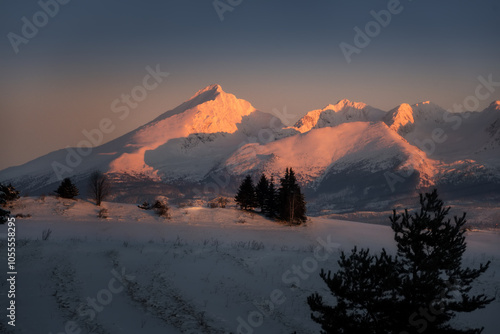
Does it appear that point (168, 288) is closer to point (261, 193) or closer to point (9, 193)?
point (9, 193)

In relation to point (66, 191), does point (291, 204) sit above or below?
below

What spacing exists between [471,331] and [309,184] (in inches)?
6874

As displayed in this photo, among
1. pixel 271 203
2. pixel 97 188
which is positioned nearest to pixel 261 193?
pixel 271 203

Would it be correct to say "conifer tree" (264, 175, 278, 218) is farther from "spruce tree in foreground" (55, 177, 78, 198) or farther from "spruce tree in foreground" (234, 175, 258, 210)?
"spruce tree in foreground" (55, 177, 78, 198)

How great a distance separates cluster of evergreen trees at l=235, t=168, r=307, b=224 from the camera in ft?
141

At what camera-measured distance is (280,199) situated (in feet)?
146

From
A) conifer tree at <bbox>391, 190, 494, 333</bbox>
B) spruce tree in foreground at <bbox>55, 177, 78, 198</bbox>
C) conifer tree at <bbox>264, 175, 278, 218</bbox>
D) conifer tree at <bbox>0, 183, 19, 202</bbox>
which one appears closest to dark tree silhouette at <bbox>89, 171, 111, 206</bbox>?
spruce tree in foreground at <bbox>55, 177, 78, 198</bbox>

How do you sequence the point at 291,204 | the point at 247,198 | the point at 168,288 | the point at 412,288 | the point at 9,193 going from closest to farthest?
the point at 412,288
the point at 168,288
the point at 9,193
the point at 291,204
the point at 247,198

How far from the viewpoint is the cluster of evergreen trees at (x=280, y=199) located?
43062 mm

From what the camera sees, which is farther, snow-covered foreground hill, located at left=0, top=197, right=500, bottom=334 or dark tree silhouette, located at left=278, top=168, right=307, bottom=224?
dark tree silhouette, located at left=278, top=168, right=307, bottom=224

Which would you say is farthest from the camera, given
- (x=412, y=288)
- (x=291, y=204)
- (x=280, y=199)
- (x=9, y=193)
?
(x=280, y=199)

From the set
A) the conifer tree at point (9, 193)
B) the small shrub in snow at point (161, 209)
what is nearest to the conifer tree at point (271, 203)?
the small shrub in snow at point (161, 209)

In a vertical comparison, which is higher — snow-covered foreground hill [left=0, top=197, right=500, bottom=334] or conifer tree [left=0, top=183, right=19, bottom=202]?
conifer tree [left=0, top=183, right=19, bottom=202]

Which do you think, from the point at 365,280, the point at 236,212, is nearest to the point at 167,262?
the point at 365,280
